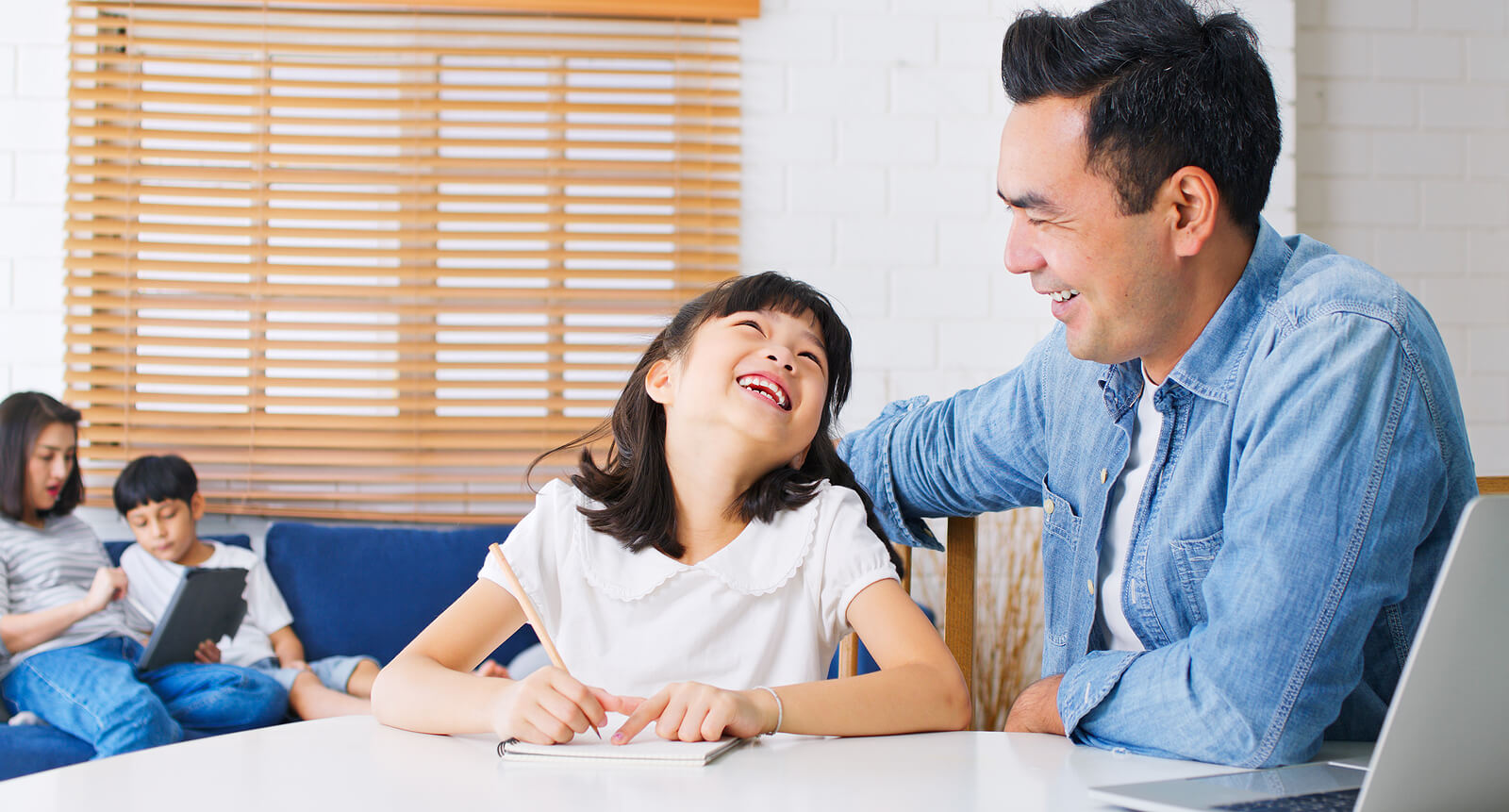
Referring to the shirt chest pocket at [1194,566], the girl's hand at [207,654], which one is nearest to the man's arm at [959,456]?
the shirt chest pocket at [1194,566]

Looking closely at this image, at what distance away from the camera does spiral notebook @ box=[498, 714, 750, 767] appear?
0.69 m

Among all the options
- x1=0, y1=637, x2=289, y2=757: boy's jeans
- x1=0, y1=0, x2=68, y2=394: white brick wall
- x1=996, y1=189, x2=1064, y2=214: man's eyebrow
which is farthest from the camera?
x1=0, y1=0, x2=68, y2=394: white brick wall

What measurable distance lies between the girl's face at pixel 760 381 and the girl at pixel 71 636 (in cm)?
150

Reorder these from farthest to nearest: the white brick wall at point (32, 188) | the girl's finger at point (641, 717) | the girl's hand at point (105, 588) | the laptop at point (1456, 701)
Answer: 1. the white brick wall at point (32, 188)
2. the girl's hand at point (105, 588)
3. the girl's finger at point (641, 717)
4. the laptop at point (1456, 701)

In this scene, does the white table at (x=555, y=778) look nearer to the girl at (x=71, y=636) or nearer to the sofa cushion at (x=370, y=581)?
the girl at (x=71, y=636)

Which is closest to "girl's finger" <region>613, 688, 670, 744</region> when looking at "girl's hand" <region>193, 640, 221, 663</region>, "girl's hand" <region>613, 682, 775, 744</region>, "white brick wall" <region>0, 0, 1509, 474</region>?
"girl's hand" <region>613, 682, 775, 744</region>

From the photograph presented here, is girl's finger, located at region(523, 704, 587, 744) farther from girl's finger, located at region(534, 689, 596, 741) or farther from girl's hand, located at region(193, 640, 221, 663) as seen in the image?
girl's hand, located at region(193, 640, 221, 663)

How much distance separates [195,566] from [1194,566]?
2384 mm

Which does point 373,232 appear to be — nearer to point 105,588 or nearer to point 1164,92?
point 105,588

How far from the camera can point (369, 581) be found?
2576 mm

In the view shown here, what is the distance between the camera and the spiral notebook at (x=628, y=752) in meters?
0.69

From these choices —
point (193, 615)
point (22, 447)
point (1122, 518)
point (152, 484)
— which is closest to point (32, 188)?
point (22, 447)

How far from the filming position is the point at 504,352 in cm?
293

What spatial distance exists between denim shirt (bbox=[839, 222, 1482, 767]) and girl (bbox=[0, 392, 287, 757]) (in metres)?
1.85
